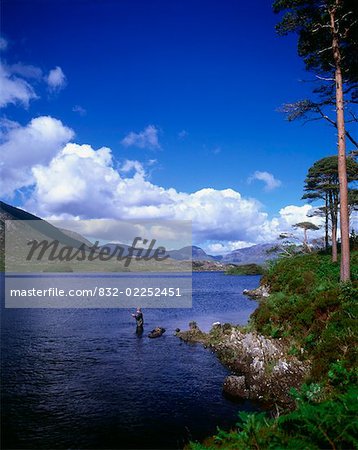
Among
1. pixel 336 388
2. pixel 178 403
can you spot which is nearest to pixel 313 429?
pixel 336 388

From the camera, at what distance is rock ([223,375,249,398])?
1769 cm

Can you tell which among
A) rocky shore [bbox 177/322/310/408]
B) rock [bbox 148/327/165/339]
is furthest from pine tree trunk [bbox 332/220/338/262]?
rock [bbox 148/327/165/339]

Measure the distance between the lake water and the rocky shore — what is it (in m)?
0.90

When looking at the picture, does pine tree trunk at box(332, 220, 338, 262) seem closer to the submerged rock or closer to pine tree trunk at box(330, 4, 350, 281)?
the submerged rock

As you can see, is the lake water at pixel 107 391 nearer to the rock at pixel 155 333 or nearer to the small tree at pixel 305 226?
the rock at pixel 155 333

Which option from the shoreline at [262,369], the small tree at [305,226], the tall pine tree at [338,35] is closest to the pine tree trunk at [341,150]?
the tall pine tree at [338,35]

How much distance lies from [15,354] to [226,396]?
17078 mm

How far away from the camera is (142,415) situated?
16.0m

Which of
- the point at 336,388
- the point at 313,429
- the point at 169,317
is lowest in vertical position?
the point at 169,317

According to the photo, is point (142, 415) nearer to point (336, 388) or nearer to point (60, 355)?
point (336, 388)

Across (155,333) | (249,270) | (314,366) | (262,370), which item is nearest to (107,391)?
(262,370)

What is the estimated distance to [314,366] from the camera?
14469mm

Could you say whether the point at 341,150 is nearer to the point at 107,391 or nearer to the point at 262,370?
the point at 262,370

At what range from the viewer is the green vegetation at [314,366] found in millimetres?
6105
